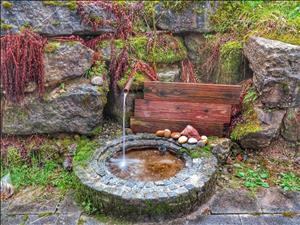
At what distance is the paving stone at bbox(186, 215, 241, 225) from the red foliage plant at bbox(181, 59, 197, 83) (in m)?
1.99

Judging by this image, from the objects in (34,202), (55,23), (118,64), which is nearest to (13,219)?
(34,202)

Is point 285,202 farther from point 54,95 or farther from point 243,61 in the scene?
point 54,95

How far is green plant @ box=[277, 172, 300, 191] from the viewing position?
3219 mm

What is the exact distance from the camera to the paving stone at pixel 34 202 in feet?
10.0

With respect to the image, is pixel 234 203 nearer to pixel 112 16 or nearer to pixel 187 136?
pixel 187 136

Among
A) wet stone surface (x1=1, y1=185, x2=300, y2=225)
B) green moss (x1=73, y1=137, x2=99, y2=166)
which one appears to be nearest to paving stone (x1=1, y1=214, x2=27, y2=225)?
Result: wet stone surface (x1=1, y1=185, x2=300, y2=225)

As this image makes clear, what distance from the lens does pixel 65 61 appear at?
3666 millimetres

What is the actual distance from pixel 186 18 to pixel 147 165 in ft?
7.28

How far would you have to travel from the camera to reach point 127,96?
3904mm

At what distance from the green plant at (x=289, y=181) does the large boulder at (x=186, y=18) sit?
2.25 metres

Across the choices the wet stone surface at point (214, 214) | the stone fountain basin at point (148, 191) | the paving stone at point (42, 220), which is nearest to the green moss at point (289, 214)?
the wet stone surface at point (214, 214)

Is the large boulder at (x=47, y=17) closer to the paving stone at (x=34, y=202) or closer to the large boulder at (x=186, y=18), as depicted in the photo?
the large boulder at (x=186, y=18)

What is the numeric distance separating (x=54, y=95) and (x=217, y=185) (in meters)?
2.24

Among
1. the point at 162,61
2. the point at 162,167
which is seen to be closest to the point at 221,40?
the point at 162,61
